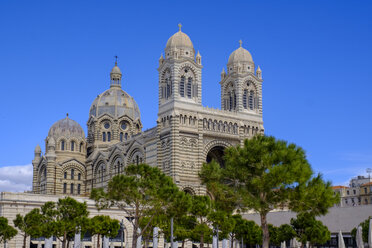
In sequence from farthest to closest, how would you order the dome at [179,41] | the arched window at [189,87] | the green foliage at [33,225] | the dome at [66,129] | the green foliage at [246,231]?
the dome at [66,129] → the dome at [179,41] → the arched window at [189,87] → the green foliage at [246,231] → the green foliage at [33,225]

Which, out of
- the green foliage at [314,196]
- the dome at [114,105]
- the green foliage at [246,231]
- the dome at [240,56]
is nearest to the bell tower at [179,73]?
the dome at [240,56]

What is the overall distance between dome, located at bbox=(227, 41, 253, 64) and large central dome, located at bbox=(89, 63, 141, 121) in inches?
1061

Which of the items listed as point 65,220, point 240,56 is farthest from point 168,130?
point 65,220

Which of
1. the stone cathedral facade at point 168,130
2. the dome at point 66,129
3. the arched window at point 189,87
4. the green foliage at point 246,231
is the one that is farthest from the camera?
the dome at point 66,129

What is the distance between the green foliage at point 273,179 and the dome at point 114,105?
218 feet

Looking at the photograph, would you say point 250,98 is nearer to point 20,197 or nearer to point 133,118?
point 133,118

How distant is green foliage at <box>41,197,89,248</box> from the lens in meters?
49.9

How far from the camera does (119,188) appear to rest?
1708 inches

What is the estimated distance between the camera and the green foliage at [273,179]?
3938 cm

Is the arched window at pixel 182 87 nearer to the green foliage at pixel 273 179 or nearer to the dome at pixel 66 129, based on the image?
the dome at pixel 66 129

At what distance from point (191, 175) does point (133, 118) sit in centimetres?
3269

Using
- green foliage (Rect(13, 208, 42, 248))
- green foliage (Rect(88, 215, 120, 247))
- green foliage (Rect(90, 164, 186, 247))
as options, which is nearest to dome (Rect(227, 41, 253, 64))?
green foliage (Rect(88, 215, 120, 247))

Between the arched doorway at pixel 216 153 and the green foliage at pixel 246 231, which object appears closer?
the green foliage at pixel 246 231

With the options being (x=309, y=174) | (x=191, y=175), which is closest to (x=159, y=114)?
(x=191, y=175)
